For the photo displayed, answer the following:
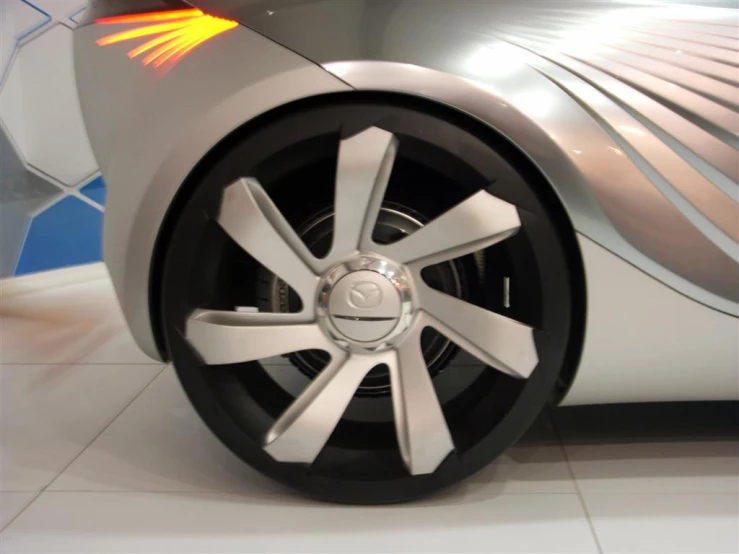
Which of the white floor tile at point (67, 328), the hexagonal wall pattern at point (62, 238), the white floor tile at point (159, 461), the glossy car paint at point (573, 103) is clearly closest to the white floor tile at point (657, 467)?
the glossy car paint at point (573, 103)

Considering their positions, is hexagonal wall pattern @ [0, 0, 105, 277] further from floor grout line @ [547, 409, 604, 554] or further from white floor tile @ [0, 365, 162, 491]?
floor grout line @ [547, 409, 604, 554]

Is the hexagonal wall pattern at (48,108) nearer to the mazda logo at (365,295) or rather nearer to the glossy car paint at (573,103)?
the glossy car paint at (573,103)

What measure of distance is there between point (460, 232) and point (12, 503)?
812 mm

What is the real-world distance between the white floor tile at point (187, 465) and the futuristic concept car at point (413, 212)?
124 millimetres

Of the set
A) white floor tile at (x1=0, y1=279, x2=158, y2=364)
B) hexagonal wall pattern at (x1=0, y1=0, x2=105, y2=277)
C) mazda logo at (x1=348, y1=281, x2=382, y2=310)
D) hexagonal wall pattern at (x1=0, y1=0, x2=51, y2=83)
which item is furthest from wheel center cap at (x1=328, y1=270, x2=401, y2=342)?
hexagonal wall pattern at (x1=0, y1=0, x2=51, y2=83)


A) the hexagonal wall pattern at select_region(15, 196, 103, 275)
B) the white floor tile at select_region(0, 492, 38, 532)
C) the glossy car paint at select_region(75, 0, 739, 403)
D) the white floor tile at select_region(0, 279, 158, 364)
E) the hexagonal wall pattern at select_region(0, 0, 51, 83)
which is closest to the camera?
the glossy car paint at select_region(75, 0, 739, 403)

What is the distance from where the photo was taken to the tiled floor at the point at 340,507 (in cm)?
90

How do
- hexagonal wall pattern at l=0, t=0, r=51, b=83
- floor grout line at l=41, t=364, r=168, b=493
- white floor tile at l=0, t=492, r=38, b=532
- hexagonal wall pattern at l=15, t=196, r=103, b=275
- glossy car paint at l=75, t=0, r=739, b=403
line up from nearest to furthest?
glossy car paint at l=75, t=0, r=739, b=403 < white floor tile at l=0, t=492, r=38, b=532 < floor grout line at l=41, t=364, r=168, b=493 < hexagonal wall pattern at l=0, t=0, r=51, b=83 < hexagonal wall pattern at l=15, t=196, r=103, b=275

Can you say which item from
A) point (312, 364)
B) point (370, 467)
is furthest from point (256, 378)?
point (370, 467)

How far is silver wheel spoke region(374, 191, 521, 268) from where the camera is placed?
A: 33.7 inches

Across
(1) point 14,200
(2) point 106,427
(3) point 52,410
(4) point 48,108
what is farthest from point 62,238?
(2) point 106,427

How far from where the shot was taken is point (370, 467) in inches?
37.4

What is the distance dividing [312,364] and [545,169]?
0.50 meters

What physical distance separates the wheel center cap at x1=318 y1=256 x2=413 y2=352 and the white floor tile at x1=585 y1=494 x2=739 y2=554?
1.34 ft
